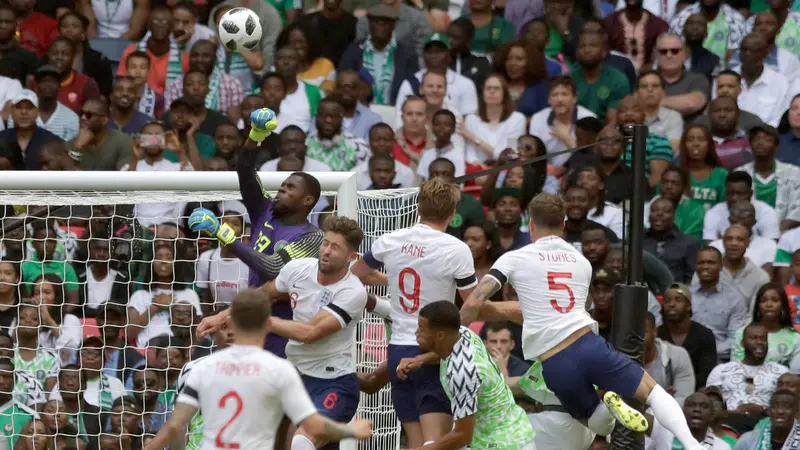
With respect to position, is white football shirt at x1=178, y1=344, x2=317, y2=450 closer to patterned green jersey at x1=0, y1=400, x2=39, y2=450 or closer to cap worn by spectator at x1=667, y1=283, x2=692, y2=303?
patterned green jersey at x1=0, y1=400, x2=39, y2=450

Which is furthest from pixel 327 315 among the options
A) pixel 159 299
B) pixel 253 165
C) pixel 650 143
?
pixel 650 143

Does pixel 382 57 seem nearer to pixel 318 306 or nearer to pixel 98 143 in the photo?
pixel 98 143

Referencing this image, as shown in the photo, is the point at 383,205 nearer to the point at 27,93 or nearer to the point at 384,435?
the point at 384,435

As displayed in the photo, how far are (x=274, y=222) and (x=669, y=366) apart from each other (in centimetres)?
372

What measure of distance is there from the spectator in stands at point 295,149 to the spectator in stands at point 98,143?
4.36 feet

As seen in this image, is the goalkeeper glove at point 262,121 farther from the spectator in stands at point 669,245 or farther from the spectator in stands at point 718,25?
the spectator in stands at point 718,25

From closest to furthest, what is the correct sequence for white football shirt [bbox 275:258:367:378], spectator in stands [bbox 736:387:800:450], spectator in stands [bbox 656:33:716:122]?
white football shirt [bbox 275:258:367:378], spectator in stands [bbox 736:387:800:450], spectator in stands [bbox 656:33:716:122]

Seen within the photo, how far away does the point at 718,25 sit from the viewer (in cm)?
1336

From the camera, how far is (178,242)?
35.6ft

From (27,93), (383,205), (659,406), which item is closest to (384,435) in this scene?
(383,205)

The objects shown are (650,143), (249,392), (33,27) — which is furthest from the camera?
(33,27)

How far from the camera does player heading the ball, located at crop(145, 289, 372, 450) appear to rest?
6176mm

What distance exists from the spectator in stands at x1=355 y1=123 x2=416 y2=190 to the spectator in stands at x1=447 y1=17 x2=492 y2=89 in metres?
1.13

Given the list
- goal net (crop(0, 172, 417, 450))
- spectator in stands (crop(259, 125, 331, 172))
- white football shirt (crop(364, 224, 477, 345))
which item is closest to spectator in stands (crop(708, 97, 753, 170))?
spectator in stands (crop(259, 125, 331, 172))
